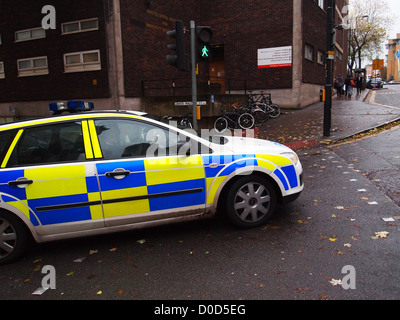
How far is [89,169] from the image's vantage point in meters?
3.68

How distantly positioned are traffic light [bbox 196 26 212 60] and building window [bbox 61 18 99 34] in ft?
34.4

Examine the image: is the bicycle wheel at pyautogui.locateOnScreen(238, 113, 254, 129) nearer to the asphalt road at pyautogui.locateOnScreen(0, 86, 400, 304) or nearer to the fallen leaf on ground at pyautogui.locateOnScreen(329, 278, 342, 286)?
the asphalt road at pyautogui.locateOnScreen(0, 86, 400, 304)

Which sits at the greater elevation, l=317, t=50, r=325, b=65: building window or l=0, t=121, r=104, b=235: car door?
l=317, t=50, r=325, b=65: building window

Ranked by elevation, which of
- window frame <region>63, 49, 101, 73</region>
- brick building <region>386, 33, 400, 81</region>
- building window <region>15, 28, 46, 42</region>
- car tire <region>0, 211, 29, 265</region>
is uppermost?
brick building <region>386, 33, 400, 81</region>

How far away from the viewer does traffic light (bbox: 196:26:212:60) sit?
732 centimetres

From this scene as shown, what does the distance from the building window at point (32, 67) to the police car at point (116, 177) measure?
15.5 meters

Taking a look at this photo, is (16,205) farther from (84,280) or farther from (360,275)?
(360,275)

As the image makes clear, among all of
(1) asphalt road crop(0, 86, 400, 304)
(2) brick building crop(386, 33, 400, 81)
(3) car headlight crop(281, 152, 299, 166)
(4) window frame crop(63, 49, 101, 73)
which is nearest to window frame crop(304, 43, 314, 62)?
(4) window frame crop(63, 49, 101, 73)

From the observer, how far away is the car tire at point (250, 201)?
4133 mm

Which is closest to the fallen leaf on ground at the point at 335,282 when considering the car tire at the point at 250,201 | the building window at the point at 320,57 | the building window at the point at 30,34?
the car tire at the point at 250,201

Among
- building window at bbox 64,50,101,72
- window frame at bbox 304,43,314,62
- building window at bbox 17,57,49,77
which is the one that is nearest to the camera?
building window at bbox 64,50,101,72

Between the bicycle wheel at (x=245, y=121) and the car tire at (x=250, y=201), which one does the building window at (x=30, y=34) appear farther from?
the car tire at (x=250, y=201)

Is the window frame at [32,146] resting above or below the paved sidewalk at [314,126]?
above

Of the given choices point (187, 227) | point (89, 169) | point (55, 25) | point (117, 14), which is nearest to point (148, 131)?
point (89, 169)
